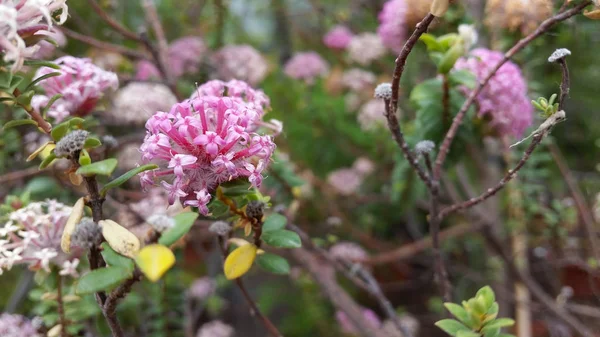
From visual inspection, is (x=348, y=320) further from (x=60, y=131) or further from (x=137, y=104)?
(x=60, y=131)

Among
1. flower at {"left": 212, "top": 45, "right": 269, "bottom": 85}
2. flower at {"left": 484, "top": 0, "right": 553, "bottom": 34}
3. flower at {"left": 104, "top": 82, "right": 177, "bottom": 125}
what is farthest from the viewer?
flower at {"left": 212, "top": 45, "right": 269, "bottom": 85}

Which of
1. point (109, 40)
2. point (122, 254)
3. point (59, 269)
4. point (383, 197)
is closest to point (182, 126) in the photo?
point (122, 254)

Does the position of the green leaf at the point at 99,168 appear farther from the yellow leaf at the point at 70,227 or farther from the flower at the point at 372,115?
the flower at the point at 372,115

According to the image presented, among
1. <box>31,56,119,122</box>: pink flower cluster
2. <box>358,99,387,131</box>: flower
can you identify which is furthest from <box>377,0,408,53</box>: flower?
<box>31,56,119,122</box>: pink flower cluster

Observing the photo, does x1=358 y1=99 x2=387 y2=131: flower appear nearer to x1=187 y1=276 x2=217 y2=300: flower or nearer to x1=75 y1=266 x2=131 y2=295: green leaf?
x1=187 y1=276 x2=217 y2=300: flower

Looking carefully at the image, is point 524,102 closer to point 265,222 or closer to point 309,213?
point 265,222

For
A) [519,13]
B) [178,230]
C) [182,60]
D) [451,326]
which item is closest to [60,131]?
[178,230]
